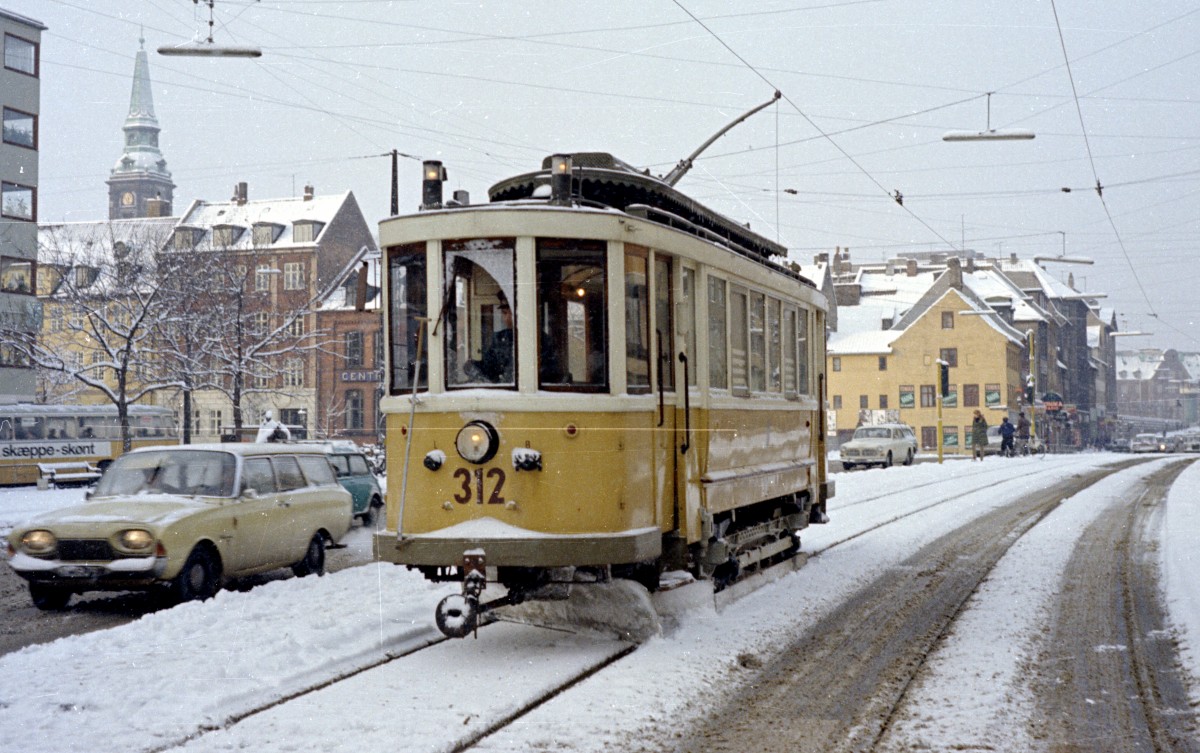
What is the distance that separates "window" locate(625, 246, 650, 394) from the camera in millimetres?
9086

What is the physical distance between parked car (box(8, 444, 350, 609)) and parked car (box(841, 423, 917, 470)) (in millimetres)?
30619

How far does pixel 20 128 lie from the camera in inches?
1918

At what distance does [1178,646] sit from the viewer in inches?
359

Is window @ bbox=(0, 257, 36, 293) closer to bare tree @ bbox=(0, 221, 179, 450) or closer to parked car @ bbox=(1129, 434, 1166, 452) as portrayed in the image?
bare tree @ bbox=(0, 221, 179, 450)

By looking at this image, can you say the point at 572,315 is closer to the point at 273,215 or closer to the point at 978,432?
the point at 978,432

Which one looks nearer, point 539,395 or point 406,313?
point 539,395

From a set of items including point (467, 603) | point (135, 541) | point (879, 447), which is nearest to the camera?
point (467, 603)

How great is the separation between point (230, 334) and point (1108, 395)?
383 feet

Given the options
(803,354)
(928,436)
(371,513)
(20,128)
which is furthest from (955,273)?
(803,354)

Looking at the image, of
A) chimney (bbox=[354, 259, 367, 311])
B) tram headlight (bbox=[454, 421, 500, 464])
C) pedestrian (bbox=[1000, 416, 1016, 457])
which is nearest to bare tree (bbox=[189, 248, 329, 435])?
pedestrian (bbox=[1000, 416, 1016, 457])

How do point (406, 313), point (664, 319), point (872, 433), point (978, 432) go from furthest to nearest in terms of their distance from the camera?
point (978, 432)
point (872, 433)
point (664, 319)
point (406, 313)

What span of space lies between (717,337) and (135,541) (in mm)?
5362

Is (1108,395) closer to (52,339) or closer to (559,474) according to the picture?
(52,339)

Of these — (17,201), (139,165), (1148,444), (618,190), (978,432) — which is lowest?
(1148,444)
